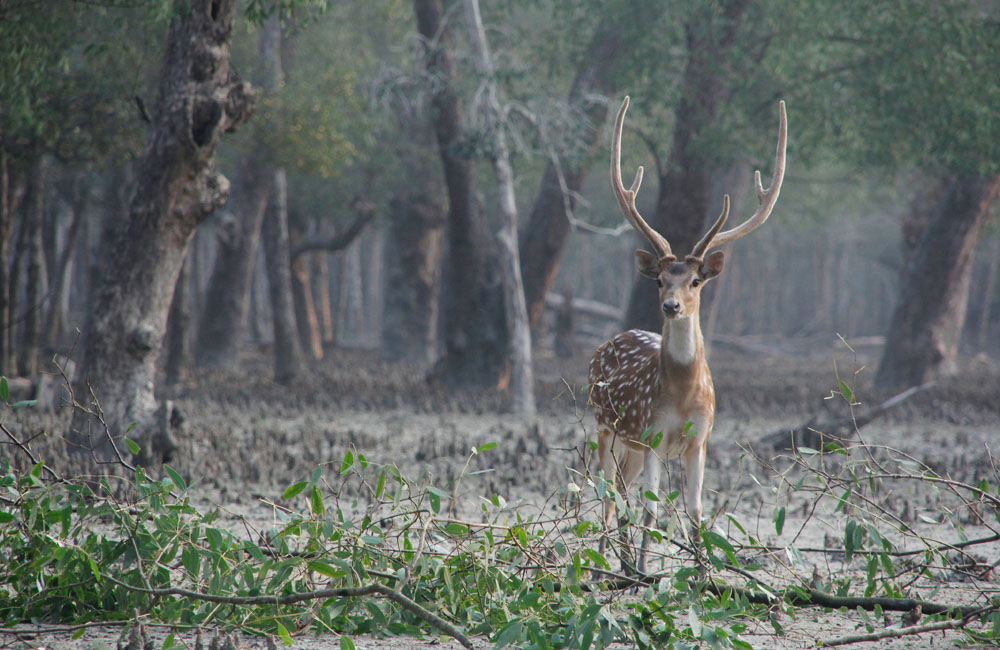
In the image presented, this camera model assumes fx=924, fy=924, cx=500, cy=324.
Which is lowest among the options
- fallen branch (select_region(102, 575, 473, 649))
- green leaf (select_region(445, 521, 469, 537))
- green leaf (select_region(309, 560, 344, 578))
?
fallen branch (select_region(102, 575, 473, 649))

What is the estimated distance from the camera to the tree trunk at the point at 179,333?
13367 mm

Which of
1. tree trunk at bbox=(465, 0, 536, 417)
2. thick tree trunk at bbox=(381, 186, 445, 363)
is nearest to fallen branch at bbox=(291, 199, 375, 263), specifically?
thick tree trunk at bbox=(381, 186, 445, 363)

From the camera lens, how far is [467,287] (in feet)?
44.2

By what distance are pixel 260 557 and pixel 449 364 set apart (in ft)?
33.3

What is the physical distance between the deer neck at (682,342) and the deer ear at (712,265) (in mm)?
217

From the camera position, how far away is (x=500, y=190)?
1123 cm

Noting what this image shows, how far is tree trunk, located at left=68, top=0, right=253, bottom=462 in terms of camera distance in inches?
273

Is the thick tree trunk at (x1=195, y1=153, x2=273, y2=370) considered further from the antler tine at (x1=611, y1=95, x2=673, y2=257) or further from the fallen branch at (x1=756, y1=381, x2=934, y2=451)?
the antler tine at (x1=611, y1=95, x2=673, y2=257)

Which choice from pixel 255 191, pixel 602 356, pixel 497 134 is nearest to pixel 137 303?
pixel 602 356

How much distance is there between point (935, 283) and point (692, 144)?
16.3 ft

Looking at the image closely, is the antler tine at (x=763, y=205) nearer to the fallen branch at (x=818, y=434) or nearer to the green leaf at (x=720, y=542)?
the green leaf at (x=720, y=542)

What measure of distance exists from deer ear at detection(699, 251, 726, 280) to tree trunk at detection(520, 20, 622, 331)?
8523 mm

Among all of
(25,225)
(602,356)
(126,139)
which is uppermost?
(126,139)

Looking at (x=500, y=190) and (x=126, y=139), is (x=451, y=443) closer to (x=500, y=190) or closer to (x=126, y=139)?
(x=500, y=190)
